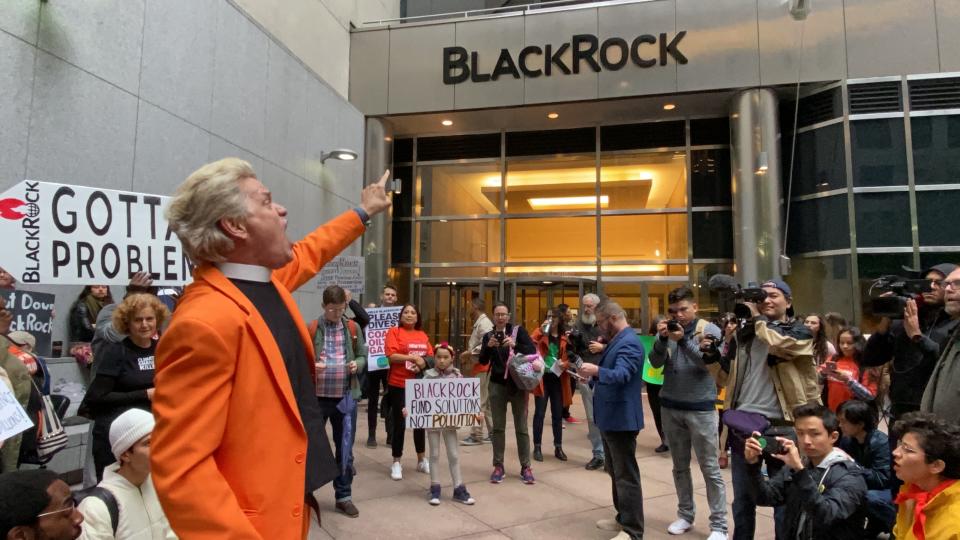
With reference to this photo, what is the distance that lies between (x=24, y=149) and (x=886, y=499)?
7462 millimetres

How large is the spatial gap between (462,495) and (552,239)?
1044 cm

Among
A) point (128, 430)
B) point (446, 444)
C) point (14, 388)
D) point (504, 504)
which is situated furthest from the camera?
point (446, 444)

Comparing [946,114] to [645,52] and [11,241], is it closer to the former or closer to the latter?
[645,52]

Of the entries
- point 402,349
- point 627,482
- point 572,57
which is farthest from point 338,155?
point 627,482

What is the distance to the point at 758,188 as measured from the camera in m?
13.3

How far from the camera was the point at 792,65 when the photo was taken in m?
12.9

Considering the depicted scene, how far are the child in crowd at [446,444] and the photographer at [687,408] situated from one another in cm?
196

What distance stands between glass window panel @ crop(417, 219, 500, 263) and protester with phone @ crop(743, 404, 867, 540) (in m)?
12.7

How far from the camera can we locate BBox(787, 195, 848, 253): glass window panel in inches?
503

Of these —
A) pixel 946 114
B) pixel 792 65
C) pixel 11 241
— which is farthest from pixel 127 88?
pixel 946 114

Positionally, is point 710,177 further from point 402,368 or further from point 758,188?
point 402,368

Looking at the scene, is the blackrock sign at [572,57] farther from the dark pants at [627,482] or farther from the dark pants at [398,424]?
the dark pants at [627,482]

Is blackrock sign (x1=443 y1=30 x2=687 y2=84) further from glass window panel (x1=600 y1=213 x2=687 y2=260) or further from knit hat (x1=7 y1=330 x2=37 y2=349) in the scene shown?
knit hat (x1=7 y1=330 x2=37 y2=349)

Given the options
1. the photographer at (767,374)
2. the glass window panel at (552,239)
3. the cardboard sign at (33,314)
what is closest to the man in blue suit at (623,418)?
the photographer at (767,374)
